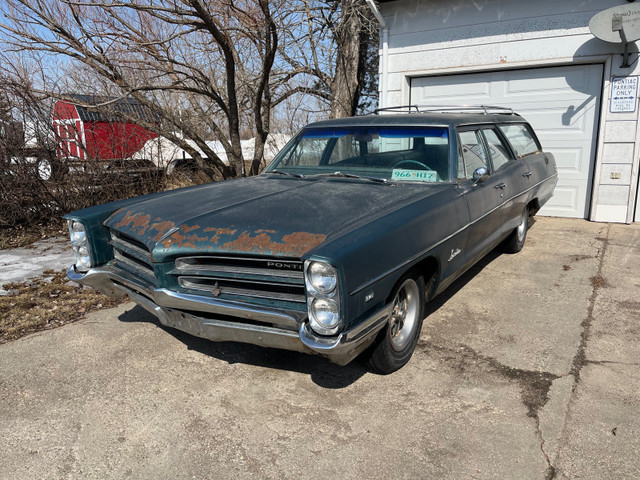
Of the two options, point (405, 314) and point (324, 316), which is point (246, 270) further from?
point (405, 314)

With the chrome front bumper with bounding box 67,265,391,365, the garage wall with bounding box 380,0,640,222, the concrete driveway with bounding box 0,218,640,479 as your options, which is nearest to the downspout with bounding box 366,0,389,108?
the garage wall with bounding box 380,0,640,222

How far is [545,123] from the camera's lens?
25.0 feet

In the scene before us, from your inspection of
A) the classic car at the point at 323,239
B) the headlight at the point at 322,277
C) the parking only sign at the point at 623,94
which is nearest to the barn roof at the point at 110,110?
the classic car at the point at 323,239

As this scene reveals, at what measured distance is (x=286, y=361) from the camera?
3375 mm

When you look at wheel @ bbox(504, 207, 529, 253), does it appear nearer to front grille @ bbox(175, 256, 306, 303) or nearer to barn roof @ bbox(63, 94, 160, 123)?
front grille @ bbox(175, 256, 306, 303)

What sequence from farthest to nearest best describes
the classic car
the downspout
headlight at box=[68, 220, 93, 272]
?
the downspout < headlight at box=[68, 220, 93, 272] < the classic car

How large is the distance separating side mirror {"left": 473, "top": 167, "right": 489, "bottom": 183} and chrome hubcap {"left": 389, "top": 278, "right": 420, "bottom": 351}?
1161 mm

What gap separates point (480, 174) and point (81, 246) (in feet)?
9.81

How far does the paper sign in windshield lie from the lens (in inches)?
150

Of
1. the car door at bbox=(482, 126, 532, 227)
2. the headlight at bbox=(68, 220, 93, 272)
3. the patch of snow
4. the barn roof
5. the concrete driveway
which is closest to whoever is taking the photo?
the concrete driveway

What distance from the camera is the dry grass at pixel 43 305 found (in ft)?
13.2

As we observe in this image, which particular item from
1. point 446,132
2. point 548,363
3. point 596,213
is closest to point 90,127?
point 446,132

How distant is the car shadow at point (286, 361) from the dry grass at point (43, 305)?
1.10m

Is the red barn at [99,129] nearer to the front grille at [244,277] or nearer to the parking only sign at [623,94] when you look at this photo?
the front grille at [244,277]
